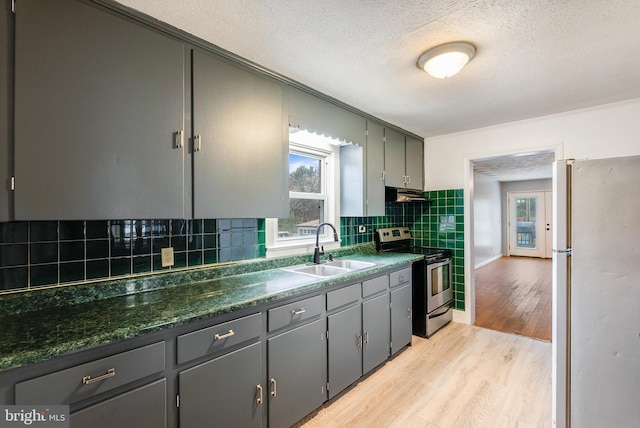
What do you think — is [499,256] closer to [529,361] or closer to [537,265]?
[537,265]

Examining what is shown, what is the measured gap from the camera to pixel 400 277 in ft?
9.13

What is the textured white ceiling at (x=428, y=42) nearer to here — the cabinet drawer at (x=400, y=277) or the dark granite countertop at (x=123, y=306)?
the dark granite countertop at (x=123, y=306)

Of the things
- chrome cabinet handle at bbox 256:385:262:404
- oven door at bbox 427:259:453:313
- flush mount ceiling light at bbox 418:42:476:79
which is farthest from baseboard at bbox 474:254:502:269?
chrome cabinet handle at bbox 256:385:262:404

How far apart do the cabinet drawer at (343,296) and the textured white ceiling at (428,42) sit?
1.56 meters

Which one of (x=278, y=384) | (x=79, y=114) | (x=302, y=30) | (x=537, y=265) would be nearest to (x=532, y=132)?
(x=302, y=30)

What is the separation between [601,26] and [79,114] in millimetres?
2631

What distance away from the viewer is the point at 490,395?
2186mm

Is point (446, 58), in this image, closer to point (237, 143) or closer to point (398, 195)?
point (237, 143)

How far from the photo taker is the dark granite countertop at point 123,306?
40.1 inches

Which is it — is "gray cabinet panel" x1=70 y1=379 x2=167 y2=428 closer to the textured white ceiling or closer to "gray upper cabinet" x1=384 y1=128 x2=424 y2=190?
the textured white ceiling

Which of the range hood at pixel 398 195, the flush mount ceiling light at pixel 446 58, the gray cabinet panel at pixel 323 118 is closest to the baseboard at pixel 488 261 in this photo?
the range hood at pixel 398 195

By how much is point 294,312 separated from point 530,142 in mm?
3113

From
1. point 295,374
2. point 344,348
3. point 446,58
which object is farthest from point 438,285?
point 446,58

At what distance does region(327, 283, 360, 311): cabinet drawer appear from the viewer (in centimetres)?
202
